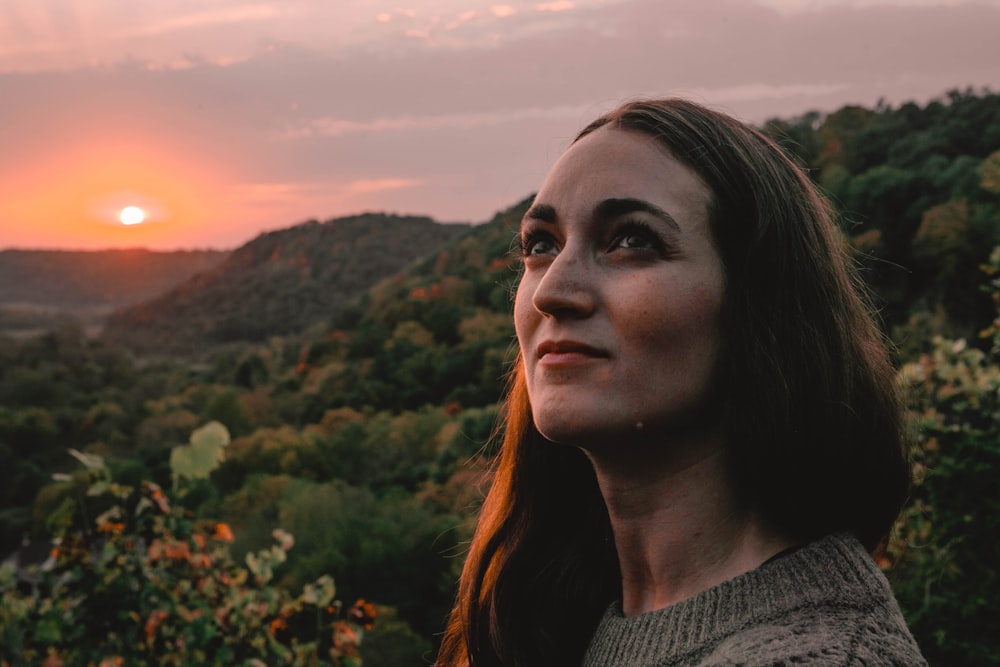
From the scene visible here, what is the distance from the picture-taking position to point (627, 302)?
5.03 feet

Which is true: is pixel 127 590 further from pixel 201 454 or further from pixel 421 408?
pixel 421 408

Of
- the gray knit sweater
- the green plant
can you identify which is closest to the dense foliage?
the green plant

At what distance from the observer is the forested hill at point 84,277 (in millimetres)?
72000

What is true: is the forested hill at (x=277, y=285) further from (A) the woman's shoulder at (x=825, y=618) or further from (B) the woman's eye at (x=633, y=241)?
(A) the woman's shoulder at (x=825, y=618)

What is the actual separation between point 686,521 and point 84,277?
8155cm

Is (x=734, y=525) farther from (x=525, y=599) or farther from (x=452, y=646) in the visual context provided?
(x=452, y=646)

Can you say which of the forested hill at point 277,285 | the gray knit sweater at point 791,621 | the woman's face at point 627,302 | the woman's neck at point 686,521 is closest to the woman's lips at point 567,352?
the woman's face at point 627,302

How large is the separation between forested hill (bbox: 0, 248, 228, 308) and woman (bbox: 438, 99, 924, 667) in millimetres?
77401

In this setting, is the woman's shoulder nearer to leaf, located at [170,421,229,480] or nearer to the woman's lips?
the woman's lips

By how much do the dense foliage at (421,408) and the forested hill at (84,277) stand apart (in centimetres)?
1451

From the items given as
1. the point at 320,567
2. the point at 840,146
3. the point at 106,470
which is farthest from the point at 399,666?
the point at 840,146

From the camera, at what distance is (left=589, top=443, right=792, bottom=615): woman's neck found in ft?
5.13

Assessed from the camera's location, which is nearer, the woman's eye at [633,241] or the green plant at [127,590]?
the woman's eye at [633,241]

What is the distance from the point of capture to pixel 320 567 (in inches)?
910
